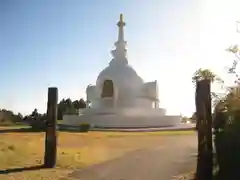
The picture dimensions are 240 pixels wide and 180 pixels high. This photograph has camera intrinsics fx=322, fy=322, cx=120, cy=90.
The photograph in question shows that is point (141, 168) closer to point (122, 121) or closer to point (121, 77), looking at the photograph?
point (122, 121)

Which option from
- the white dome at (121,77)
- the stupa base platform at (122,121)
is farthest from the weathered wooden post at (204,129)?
the white dome at (121,77)

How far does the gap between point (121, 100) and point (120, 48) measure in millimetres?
8813

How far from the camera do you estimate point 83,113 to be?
4341 centimetres

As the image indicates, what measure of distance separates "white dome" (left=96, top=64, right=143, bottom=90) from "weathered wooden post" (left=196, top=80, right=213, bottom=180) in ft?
116

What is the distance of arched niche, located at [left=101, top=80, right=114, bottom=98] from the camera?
45.0m

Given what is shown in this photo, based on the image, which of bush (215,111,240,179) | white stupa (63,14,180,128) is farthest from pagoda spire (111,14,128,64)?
bush (215,111,240,179)

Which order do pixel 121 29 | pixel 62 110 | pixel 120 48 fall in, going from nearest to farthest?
pixel 120 48 < pixel 121 29 < pixel 62 110

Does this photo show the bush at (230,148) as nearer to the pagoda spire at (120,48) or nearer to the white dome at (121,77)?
the white dome at (121,77)

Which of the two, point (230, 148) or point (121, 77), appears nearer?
point (230, 148)

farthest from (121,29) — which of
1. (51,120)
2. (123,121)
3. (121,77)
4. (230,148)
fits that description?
(230,148)

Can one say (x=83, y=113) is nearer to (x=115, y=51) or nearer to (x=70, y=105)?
(x=115, y=51)

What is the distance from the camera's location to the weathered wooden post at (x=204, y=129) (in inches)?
330

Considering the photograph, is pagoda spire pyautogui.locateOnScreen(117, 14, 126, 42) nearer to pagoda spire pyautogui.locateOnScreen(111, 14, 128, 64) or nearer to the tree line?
pagoda spire pyautogui.locateOnScreen(111, 14, 128, 64)

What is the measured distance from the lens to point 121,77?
44.6 m
